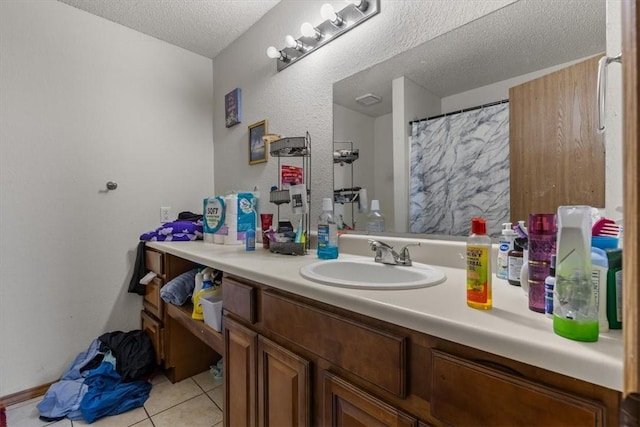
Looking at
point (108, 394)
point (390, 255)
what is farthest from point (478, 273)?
point (108, 394)

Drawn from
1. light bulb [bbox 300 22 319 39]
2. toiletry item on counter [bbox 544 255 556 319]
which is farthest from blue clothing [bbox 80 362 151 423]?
light bulb [bbox 300 22 319 39]

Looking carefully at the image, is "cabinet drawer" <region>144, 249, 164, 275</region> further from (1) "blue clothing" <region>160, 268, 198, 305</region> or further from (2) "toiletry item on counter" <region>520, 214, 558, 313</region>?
(2) "toiletry item on counter" <region>520, 214, 558, 313</region>

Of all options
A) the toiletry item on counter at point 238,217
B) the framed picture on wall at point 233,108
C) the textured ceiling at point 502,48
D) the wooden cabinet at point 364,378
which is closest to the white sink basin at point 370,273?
the wooden cabinet at point 364,378

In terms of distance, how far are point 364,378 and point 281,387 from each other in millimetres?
329

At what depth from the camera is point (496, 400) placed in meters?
0.44

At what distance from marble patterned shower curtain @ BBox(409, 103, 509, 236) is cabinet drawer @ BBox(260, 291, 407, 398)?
1.88 feet

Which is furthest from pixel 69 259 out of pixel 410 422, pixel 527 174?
pixel 527 174

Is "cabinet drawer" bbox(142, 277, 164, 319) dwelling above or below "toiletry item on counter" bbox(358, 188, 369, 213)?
below

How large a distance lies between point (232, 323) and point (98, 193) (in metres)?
1.46

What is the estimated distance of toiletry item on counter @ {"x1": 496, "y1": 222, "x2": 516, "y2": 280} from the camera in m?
0.74

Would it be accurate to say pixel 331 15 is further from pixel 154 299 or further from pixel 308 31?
pixel 154 299

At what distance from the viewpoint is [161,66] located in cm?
208

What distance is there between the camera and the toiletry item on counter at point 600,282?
0.41 m

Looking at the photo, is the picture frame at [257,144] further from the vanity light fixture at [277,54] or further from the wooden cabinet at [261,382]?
the wooden cabinet at [261,382]
